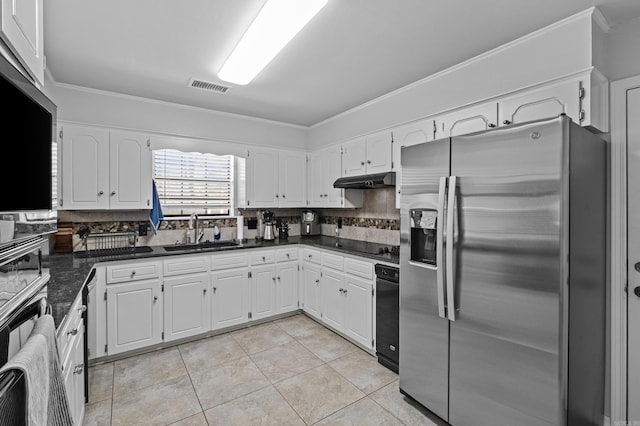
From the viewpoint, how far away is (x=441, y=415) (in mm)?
2059

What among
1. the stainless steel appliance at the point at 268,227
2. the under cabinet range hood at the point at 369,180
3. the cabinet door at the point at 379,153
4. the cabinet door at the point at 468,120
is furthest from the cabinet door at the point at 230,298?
the cabinet door at the point at 468,120

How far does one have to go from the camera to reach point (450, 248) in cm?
190

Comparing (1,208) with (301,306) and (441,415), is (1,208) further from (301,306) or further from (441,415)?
(301,306)

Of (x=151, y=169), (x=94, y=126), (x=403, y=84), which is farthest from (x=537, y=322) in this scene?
(x=94, y=126)

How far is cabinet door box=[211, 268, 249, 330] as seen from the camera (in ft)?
11.3

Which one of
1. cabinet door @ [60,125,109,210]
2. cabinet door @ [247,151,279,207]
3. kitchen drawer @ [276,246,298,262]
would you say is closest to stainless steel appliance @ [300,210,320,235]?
cabinet door @ [247,151,279,207]

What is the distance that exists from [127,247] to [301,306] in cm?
205

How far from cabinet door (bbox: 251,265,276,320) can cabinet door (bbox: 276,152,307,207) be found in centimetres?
95

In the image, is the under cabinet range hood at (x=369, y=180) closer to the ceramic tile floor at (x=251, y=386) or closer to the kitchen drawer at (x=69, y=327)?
the ceramic tile floor at (x=251, y=386)

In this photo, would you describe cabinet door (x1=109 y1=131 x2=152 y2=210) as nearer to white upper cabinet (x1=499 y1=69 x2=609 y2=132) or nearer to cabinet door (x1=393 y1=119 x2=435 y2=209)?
cabinet door (x1=393 y1=119 x2=435 y2=209)

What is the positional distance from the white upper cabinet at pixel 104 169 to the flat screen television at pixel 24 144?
2610mm

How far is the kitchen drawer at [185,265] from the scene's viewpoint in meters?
3.19

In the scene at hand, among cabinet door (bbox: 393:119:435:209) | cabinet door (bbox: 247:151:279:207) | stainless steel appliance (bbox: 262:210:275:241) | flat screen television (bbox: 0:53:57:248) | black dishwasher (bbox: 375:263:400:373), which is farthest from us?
stainless steel appliance (bbox: 262:210:275:241)

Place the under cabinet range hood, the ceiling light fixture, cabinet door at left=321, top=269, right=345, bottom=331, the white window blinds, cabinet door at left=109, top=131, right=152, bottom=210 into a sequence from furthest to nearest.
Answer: the white window blinds < cabinet door at left=321, top=269, right=345, bottom=331 < cabinet door at left=109, top=131, right=152, bottom=210 < the under cabinet range hood < the ceiling light fixture
